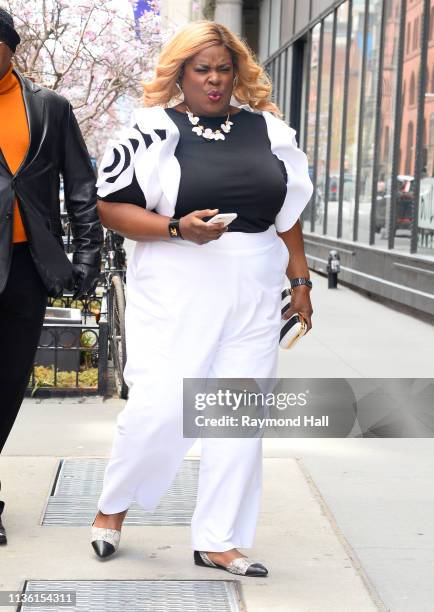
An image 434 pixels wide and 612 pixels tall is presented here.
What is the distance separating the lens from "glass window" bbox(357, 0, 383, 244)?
53.4ft

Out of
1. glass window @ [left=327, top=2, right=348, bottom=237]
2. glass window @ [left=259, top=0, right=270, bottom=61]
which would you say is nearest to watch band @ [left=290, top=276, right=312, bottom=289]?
glass window @ [left=327, top=2, right=348, bottom=237]

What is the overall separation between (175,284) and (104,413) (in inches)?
124

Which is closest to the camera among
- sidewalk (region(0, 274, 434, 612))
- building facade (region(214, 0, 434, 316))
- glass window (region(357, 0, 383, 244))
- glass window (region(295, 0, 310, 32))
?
sidewalk (region(0, 274, 434, 612))

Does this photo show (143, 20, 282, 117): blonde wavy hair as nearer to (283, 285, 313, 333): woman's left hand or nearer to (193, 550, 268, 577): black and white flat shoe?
(283, 285, 313, 333): woman's left hand

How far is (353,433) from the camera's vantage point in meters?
6.79

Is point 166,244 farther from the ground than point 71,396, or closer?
farther from the ground

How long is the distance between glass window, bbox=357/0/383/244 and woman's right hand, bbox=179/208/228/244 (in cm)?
1270

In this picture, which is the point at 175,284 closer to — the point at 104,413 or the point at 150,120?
the point at 150,120

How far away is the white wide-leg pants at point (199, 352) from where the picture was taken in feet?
13.0

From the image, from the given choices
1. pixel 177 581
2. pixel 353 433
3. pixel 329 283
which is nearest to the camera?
pixel 177 581

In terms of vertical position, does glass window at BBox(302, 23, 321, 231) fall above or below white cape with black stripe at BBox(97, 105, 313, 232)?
above

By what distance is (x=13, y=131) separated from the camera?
165 inches

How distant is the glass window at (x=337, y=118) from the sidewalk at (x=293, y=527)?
41.4ft

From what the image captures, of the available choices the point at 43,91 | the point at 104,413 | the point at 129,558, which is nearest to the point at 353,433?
the point at 104,413
